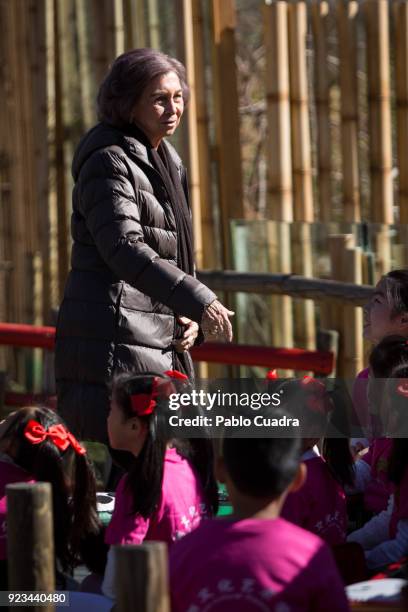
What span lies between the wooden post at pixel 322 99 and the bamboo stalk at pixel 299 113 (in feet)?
0.37

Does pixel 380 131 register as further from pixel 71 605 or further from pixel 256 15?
pixel 256 15

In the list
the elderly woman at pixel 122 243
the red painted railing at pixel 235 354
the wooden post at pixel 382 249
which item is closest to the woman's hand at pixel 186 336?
the elderly woman at pixel 122 243

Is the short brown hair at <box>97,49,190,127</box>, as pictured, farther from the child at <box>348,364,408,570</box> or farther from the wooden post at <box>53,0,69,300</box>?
the wooden post at <box>53,0,69,300</box>

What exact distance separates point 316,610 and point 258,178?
991 centimetres

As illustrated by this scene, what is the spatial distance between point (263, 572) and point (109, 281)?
4.41ft

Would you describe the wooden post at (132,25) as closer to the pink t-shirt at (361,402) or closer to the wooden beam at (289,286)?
the wooden beam at (289,286)

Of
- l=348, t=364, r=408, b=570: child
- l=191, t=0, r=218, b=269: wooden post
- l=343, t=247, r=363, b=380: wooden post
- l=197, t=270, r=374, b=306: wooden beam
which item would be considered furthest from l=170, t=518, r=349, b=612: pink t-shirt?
l=191, t=0, r=218, b=269: wooden post

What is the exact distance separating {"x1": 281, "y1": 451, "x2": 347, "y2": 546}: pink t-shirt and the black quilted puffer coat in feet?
1.76

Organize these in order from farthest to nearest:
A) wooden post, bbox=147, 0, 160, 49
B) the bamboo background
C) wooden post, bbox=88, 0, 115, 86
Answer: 1. wooden post, bbox=147, 0, 160, 49
2. wooden post, bbox=88, 0, 115, 86
3. the bamboo background

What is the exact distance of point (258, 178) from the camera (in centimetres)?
1172

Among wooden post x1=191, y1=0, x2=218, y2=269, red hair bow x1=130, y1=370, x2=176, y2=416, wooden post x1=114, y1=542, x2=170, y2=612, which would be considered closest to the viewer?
wooden post x1=114, y1=542, x2=170, y2=612

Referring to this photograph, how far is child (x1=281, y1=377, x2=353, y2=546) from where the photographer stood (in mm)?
2740

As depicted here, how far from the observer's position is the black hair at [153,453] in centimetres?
259

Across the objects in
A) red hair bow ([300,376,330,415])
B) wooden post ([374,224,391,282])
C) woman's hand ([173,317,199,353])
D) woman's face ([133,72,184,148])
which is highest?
woman's face ([133,72,184,148])
